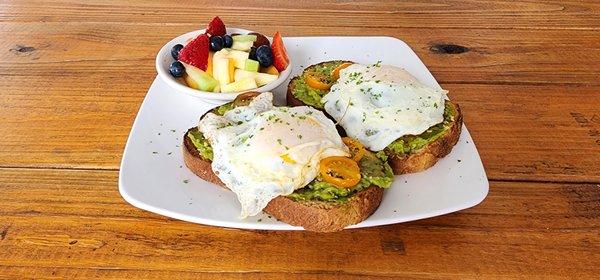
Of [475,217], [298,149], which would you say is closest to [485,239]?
[475,217]

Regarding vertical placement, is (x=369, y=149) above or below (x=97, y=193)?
above

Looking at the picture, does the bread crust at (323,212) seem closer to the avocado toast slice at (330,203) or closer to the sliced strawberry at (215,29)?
the avocado toast slice at (330,203)

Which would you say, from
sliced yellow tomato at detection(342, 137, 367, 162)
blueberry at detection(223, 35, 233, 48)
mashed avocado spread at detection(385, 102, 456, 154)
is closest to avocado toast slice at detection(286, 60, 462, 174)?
mashed avocado spread at detection(385, 102, 456, 154)

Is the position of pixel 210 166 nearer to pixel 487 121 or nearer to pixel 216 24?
pixel 216 24

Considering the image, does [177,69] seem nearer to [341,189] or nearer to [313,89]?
[313,89]

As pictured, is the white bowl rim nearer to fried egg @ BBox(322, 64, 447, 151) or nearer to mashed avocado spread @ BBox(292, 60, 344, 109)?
mashed avocado spread @ BBox(292, 60, 344, 109)

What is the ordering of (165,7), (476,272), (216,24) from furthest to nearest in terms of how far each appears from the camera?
(165,7)
(216,24)
(476,272)

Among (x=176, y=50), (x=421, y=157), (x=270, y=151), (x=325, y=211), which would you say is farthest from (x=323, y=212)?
(x=176, y=50)
